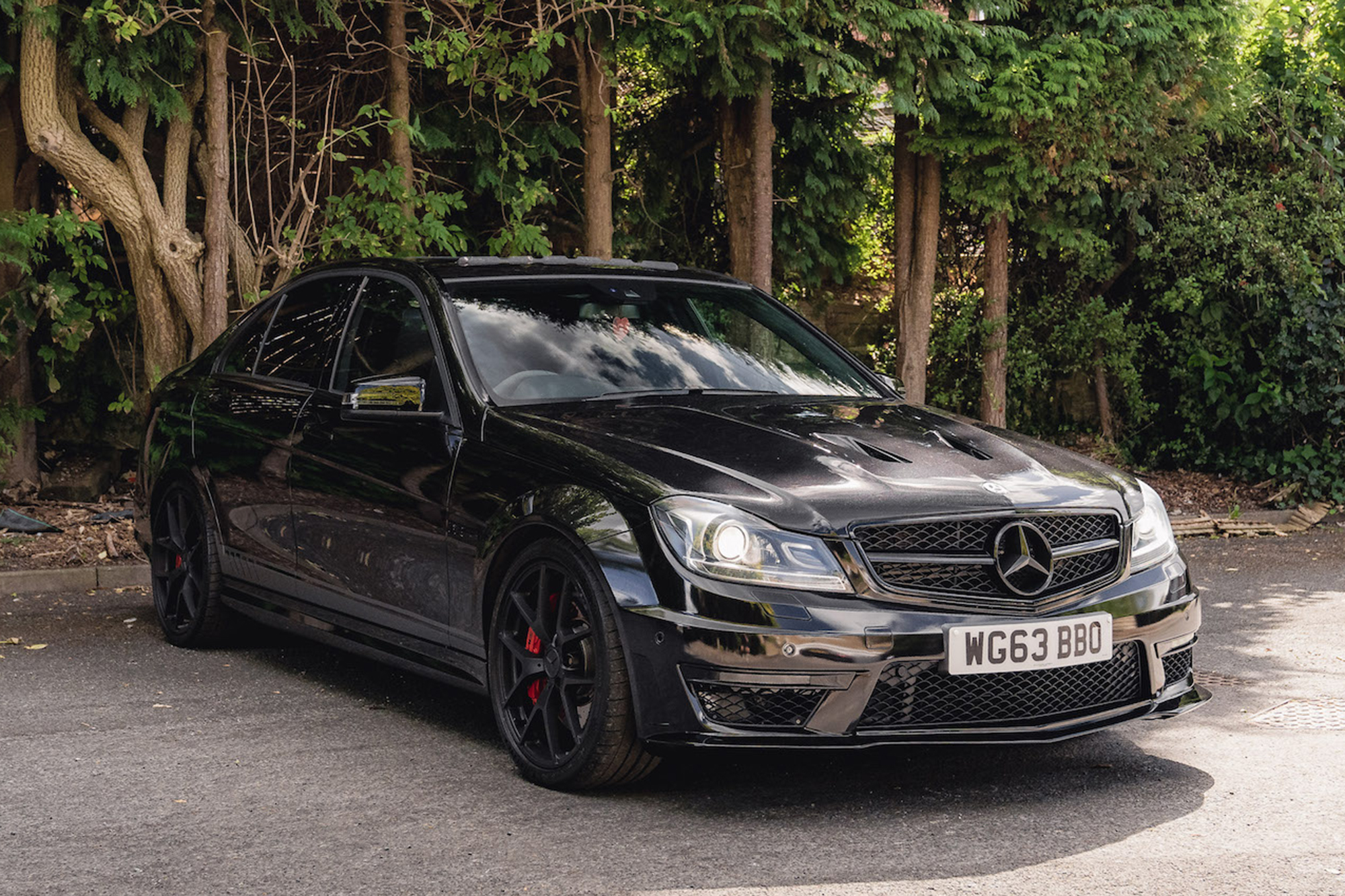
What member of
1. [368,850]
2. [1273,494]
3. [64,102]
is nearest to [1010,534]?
[368,850]

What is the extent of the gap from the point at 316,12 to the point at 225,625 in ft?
17.8

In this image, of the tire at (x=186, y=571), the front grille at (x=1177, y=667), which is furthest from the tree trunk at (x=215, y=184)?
the front grille at (x=1177, y=667)

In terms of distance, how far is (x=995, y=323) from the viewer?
12742 millimetres

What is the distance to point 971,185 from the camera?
11688 mm


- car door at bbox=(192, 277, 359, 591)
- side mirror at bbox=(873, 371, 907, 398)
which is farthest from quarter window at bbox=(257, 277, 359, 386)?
side mirror at bbox=(873, 371, 907, 398)

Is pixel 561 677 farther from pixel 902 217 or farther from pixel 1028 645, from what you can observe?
pixel 902 217

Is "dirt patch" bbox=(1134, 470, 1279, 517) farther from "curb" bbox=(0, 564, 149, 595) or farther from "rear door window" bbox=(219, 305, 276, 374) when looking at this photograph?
"rear door window" bbox=(219, 305, 276, 374)

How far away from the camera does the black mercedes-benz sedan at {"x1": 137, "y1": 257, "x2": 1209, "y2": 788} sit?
440 cm

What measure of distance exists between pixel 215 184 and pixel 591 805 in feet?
22.1

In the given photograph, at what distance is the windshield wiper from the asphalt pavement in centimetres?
125

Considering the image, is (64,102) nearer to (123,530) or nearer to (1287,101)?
(123,530)

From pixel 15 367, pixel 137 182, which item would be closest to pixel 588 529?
pixel 137 182

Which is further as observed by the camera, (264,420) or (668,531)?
(264,420)

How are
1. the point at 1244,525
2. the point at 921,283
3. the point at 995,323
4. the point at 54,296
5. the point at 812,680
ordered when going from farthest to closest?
the point at 995,323, the point at 921,283, the point at 1244,525, the point at 54,296, the point at 812,680
